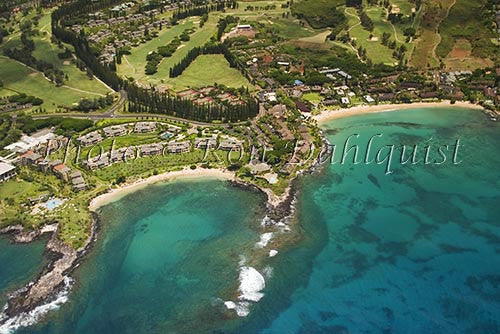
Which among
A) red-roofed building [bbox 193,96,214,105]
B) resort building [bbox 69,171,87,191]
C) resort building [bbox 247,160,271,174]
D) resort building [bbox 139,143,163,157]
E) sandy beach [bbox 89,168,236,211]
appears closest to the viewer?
sandy beach [bbox 89,168,236,211]

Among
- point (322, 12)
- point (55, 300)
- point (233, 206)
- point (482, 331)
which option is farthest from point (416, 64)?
point (55, 300)

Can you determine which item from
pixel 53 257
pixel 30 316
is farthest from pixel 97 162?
pixel 30 316

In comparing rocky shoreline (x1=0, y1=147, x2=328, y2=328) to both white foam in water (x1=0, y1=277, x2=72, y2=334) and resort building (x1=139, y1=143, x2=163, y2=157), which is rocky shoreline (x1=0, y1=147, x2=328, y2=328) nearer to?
white foam in water (x1=0, y1=277, x2=72, y2=334)

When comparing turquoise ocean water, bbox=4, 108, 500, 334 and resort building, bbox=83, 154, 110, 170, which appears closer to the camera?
turquoise ocean water, bbox=4, 108, 500, 334

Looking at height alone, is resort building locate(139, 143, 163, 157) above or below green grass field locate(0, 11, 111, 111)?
above

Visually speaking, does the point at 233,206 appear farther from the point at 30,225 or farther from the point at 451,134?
the point at 451,134

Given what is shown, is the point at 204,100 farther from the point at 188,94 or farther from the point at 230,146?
the point at 230,146

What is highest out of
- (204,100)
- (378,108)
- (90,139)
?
(378,108)

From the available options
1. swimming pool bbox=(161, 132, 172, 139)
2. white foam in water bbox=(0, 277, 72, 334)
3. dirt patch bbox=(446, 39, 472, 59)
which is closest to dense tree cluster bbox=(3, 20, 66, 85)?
swimming pool bbox=(161, 132, 172, 139)
